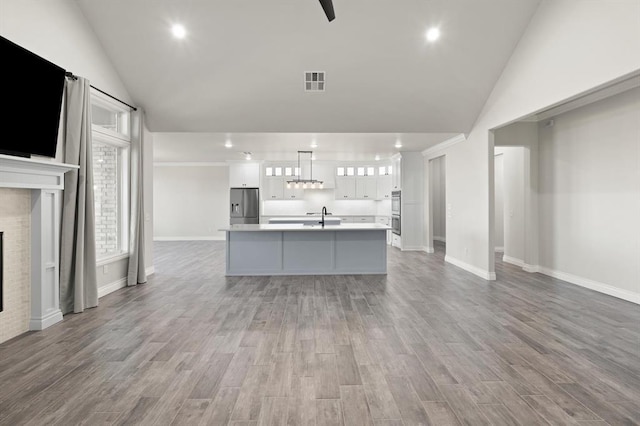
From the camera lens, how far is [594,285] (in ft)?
17.1

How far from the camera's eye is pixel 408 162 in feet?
31.9

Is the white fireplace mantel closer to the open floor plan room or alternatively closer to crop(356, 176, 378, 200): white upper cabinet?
the open floor plan room

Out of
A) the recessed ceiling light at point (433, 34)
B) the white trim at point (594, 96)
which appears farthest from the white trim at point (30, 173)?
the white trim at point (594, 96)

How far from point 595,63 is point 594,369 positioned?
9.92 feet

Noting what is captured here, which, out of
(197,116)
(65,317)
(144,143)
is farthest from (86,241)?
(197,116)

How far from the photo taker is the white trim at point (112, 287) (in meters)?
4.96

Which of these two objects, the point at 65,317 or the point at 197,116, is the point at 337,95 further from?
the point at 65,317

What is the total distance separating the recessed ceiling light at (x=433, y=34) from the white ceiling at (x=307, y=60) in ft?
0.26

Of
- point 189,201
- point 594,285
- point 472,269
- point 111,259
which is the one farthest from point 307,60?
point 189,201

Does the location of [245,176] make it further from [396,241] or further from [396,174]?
[396,241]

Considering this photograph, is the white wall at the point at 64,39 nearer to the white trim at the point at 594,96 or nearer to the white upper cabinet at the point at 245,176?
the white upper cabinet at the point at 245,176

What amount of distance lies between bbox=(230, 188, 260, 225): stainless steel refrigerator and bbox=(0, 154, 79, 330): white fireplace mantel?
721cm

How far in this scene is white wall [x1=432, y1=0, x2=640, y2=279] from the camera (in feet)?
11.0

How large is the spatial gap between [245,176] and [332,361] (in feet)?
29.6
